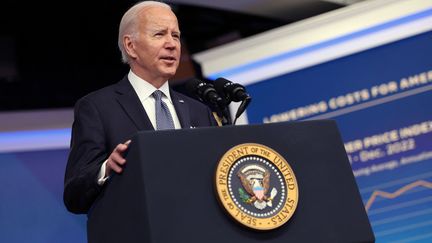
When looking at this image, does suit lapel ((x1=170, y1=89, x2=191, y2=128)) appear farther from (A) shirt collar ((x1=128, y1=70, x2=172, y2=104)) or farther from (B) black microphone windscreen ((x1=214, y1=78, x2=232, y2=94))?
(B) black microphone windscreen ((x1=214, y1=78, x2=232, y2=94))

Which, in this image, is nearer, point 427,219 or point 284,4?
point 427,219

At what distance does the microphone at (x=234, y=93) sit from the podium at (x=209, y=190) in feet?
0.98

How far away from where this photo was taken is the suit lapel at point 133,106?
2.22 metres

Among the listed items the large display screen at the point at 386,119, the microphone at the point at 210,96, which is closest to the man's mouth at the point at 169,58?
the microphone at the point at 210,96

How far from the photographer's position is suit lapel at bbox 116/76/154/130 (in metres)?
2.22

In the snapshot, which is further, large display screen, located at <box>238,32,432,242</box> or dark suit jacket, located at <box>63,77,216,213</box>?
large display screen, located at <box>238,32,432,242</box>

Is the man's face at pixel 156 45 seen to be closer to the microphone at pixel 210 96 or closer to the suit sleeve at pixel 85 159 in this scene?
the microphone at pixel 210 96

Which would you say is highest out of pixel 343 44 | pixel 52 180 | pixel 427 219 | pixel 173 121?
pixel 173 121

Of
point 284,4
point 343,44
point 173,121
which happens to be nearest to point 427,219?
point 343,44

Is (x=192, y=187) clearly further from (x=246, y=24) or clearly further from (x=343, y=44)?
(x=246, y=24)

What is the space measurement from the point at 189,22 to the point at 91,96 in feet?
11.9

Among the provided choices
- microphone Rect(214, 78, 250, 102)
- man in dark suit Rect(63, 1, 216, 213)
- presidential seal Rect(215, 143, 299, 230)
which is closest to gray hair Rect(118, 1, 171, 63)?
man in dark suit Rect(63, 1, 216, 213)

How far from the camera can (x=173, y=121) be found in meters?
2.28

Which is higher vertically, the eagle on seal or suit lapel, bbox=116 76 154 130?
suit lapel, bbox=116 76 154 130
